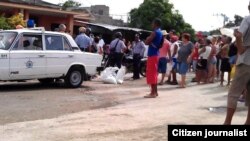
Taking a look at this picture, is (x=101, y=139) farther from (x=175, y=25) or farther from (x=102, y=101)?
(x=175, y=25)

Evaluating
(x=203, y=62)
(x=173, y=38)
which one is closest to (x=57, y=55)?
(x=173, y=38)

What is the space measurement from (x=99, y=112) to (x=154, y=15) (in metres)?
40.7

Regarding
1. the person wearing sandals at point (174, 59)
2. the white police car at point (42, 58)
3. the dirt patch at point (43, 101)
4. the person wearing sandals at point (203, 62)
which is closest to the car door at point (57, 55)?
the white police car at point (42, 58)

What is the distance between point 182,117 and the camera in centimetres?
870

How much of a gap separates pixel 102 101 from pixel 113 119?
2.63m

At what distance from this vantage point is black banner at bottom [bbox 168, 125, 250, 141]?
429cm

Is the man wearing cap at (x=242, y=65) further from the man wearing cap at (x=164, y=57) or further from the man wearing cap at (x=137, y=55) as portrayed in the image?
the man wearing cap at (x=137, y=55)

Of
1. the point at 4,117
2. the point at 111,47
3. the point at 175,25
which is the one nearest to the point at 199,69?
the point at 111,47

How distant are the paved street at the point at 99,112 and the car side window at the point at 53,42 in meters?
1.20

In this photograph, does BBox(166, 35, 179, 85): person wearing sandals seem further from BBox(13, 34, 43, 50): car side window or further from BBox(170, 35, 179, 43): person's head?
BBox(13, 34, 43, 50): car side window

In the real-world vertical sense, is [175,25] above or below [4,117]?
above

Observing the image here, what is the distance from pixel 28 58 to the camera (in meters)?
12.3

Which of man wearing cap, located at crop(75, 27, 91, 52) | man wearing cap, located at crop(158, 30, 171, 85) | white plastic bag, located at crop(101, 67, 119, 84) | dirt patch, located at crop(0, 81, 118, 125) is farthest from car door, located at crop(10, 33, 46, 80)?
man wearing cap, located at crop(158, 30, 171, 85)

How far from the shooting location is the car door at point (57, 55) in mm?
12875
